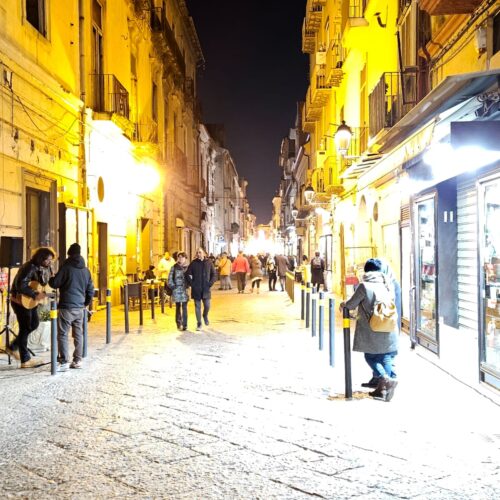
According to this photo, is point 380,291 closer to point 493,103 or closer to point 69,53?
point 493,103

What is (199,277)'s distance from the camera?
13898 mm

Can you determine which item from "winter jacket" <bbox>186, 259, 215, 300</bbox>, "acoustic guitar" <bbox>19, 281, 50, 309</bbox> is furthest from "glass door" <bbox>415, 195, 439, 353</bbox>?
"acoustic guitar" <bbox>19, 281, 50, 309</bbox>

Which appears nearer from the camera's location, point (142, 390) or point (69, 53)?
point (142, 390)

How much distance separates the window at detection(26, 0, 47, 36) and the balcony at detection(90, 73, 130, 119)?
3.53m

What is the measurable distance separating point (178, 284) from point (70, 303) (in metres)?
5.03

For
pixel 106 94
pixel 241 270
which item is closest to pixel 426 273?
pixel 106 94

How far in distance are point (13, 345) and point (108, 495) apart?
6036 mm

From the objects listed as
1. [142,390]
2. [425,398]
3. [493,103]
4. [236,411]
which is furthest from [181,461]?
[493,103]

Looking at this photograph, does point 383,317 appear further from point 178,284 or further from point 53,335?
point 178,284

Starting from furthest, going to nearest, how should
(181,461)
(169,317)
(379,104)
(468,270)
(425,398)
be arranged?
(169,317), (379,104), (468,270), (425,398), (181,461)

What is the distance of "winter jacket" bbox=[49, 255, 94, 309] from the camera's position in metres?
9.04

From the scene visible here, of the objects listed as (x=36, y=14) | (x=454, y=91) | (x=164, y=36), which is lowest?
(x=454, y=91)

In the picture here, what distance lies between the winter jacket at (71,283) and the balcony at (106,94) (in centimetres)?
829

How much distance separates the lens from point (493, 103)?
707 cm
